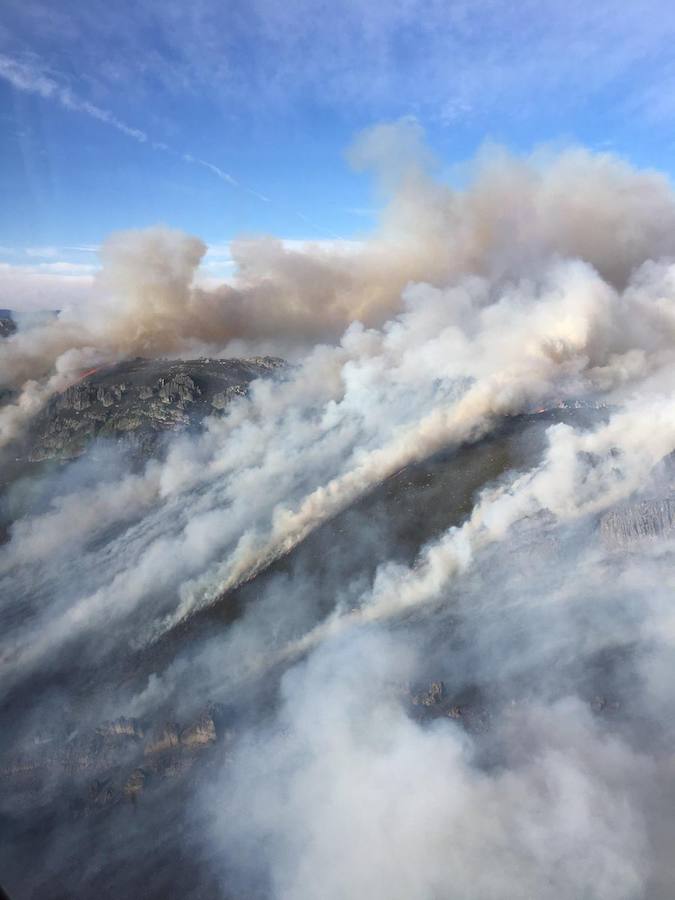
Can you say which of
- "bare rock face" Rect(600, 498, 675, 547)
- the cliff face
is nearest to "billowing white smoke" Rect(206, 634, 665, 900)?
"bare rock face" Rect(600, 498, 675, 547)

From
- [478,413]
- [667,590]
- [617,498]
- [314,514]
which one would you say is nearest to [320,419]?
[478,413]

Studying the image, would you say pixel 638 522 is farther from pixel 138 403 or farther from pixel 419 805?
pixel 138 403

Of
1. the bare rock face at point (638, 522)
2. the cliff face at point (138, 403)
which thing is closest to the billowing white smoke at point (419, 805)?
the bare rock face at point (638, 522)

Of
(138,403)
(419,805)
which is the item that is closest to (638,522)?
(419,805)

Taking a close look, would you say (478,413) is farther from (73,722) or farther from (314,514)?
(73,722)

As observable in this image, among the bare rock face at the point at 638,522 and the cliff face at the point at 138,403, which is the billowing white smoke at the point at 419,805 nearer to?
the bare rock face at the point at 638,522
